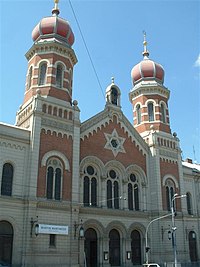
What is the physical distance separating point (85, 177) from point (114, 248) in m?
7.63

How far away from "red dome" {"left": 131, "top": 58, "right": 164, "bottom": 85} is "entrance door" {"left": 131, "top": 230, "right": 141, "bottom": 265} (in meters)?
20.3

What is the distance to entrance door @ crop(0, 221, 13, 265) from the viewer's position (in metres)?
25.5

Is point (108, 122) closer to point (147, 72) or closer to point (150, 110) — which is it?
point (150, 110)

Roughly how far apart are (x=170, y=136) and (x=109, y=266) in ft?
58.5

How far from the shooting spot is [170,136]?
4134 cm

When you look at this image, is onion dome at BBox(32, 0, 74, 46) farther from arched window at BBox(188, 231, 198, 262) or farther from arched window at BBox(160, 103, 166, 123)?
arched window at BBox(188, 231, 198, 262)

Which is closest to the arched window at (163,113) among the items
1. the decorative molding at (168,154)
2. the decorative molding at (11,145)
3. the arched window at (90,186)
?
the decorative molding at (168,154)

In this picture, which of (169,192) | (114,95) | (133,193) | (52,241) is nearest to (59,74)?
(114,95)

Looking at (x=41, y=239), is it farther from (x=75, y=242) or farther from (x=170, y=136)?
(x=170, y=136)

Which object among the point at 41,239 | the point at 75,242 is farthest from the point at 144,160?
the point at 41,239

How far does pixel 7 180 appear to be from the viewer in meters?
27.6

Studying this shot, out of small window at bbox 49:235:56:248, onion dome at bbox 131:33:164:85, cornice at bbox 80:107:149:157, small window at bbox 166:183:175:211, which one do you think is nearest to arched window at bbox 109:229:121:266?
small window at bbox 49:235:56:248

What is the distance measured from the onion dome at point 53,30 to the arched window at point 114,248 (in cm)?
2117

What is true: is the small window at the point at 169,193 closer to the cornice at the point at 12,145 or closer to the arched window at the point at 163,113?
the arched window at the point at 163,113
